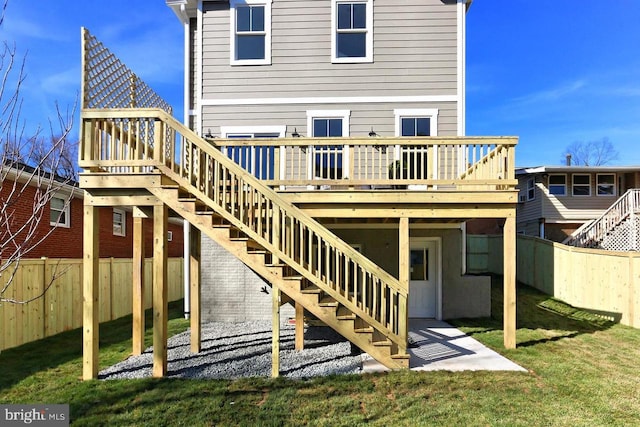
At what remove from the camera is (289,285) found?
569 centimetres

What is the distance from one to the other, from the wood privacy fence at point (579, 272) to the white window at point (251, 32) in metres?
9.72

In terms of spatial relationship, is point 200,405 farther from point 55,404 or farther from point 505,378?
point 505,378

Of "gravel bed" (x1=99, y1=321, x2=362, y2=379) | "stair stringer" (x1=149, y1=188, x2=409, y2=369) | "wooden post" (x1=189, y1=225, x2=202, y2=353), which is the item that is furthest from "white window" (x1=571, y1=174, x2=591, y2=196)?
"wooden post" (x1=189, y1=225, x2=202, y2=353)

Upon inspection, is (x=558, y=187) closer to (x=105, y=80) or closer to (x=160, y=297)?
(x=160, y=297)

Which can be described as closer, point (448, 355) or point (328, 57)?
point (448, 355)

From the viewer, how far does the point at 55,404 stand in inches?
181

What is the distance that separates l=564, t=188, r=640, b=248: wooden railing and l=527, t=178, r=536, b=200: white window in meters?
3.59

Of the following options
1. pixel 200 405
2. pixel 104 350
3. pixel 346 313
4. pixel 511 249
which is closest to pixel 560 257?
pixel 511 249

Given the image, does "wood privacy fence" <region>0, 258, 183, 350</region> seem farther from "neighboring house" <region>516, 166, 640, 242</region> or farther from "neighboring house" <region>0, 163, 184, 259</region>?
"neighboring house" <region>516, 166, 640, 242</region>

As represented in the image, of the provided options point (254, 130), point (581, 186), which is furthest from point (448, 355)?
point (581, 186)

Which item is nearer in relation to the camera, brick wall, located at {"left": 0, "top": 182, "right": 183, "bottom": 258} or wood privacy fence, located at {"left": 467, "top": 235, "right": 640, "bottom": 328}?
wood privacy fence, located at {"left": 467, "top": 235, "right": 640, "bottom": 328}

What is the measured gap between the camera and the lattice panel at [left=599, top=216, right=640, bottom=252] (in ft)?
42.6

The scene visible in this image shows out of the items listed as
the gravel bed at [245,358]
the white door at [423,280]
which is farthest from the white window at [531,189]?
the gravel bed at [245,358]

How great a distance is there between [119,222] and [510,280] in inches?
502
